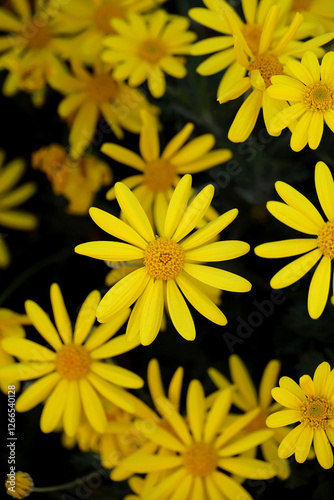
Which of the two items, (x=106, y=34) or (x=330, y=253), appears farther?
(x=106, y=34)

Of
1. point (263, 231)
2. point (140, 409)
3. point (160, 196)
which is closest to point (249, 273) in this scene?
point (263, 231)

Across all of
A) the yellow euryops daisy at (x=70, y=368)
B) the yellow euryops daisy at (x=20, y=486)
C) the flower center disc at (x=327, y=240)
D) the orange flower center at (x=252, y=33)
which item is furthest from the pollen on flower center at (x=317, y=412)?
the orange flower center at (x=252, y=33)

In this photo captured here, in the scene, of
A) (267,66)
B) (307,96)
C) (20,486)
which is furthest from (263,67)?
(20,486)

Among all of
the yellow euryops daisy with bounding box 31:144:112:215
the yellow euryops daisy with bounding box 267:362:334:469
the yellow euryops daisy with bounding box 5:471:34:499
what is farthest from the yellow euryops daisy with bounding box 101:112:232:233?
the yellow euryops daisy with bounding box 5:471:34:499

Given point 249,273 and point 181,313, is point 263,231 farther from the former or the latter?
point 181,313

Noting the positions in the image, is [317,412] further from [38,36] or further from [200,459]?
[38,36]

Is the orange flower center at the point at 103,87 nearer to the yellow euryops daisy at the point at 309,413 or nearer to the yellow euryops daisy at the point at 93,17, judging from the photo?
the yellow euryops daisy at the point at 93,17
